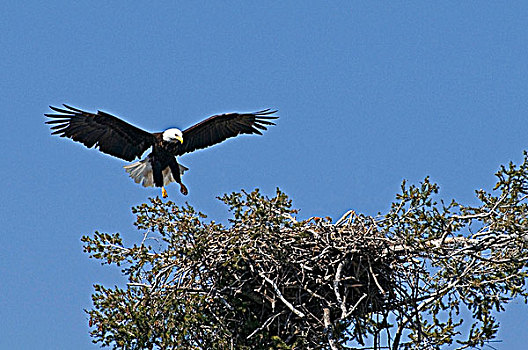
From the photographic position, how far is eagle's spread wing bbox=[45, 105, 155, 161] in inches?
538

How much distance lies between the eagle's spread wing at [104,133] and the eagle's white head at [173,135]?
1.03 ft

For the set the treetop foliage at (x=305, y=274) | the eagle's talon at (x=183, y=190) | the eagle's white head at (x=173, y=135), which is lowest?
the treetop foliage at (x=305, y=274)

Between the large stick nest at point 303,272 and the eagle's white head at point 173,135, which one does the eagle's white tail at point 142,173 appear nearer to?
the eagle's white head at point 173,135

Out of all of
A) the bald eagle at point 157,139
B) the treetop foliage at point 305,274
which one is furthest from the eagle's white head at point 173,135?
the treetop foliage at point 305,274

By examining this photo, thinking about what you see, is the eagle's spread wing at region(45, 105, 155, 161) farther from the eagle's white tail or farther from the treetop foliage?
A: the treetop foliage

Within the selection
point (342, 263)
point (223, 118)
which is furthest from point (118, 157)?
point (342, 263)

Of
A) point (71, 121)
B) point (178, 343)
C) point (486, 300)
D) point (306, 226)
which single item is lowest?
point (178, 343)

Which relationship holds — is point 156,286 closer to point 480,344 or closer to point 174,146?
point 480,344

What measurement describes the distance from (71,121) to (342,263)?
6156 millimetres

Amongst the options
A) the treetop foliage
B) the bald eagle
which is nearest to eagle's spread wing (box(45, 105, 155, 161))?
the bald eagle

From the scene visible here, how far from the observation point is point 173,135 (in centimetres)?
1427

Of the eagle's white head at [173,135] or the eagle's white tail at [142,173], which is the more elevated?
the eagle's white head at [173,135]

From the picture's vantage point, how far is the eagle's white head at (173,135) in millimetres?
14266

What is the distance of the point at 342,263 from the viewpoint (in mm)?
9234
